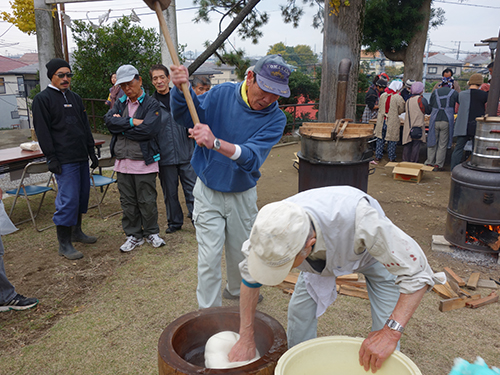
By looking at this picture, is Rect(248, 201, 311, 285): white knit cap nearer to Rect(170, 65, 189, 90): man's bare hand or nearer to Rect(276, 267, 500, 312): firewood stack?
Rect(170, 65, 189, 90): man's bare hand

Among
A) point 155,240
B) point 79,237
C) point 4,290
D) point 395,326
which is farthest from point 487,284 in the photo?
point 79,237

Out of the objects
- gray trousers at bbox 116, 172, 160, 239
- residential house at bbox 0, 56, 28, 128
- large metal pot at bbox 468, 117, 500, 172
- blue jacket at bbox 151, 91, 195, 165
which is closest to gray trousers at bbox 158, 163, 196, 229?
blue jacket at bbox 151, 91, 195, 165

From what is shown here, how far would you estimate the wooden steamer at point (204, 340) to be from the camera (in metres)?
1.80

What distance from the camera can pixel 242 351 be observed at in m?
2.07

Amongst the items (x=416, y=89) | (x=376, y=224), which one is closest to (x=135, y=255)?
(x=376, y=224)

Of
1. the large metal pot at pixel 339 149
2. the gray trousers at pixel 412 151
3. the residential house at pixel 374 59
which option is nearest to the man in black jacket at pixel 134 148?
the large metal pot at pixel 339 149

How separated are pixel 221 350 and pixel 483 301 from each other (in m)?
2.61

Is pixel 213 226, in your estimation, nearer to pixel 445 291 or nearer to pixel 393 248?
pixel 393 248

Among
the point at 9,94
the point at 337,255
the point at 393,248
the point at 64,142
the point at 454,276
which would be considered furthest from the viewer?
the point at 9,94

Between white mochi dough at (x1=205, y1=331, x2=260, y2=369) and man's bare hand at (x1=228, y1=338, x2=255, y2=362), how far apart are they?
25 millimetres

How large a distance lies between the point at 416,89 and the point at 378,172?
196 centimetres

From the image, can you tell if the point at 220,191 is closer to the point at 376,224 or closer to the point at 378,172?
the point at 376,224

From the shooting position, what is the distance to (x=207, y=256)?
291cm

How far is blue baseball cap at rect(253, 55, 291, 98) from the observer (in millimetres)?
2611
